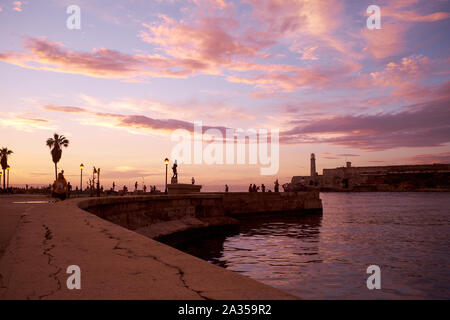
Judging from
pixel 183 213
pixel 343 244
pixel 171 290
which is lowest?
pixel 343 244

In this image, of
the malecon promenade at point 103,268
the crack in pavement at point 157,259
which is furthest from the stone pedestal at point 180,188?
the crack in pavement at point 157,259

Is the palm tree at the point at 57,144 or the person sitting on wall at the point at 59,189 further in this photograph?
the palm tree at the point at 57,144

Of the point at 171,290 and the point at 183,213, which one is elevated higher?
the point at 171,290

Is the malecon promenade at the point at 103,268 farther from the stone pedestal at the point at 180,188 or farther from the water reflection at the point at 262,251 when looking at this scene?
the stone pedestal at the point at 180,188

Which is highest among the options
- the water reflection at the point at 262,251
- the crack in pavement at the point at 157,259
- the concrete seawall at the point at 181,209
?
the crack in pavement at the point at 157,259

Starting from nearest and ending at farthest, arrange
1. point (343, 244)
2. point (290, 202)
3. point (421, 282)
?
point (421, 282) → point (343, 244) → point (290, 202)

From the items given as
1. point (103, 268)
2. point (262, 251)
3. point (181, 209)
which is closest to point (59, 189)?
point (181, 209)

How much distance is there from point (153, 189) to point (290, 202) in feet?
59.9

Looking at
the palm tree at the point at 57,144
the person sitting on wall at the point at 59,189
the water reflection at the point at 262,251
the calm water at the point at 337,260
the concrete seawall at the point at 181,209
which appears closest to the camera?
the calm water at the point at 337,260

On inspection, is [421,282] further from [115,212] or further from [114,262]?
[115,212]

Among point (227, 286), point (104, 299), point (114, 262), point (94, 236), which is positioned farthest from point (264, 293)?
point (94, 236)

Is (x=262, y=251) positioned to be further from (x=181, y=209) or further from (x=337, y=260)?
(x=181, y=209)
